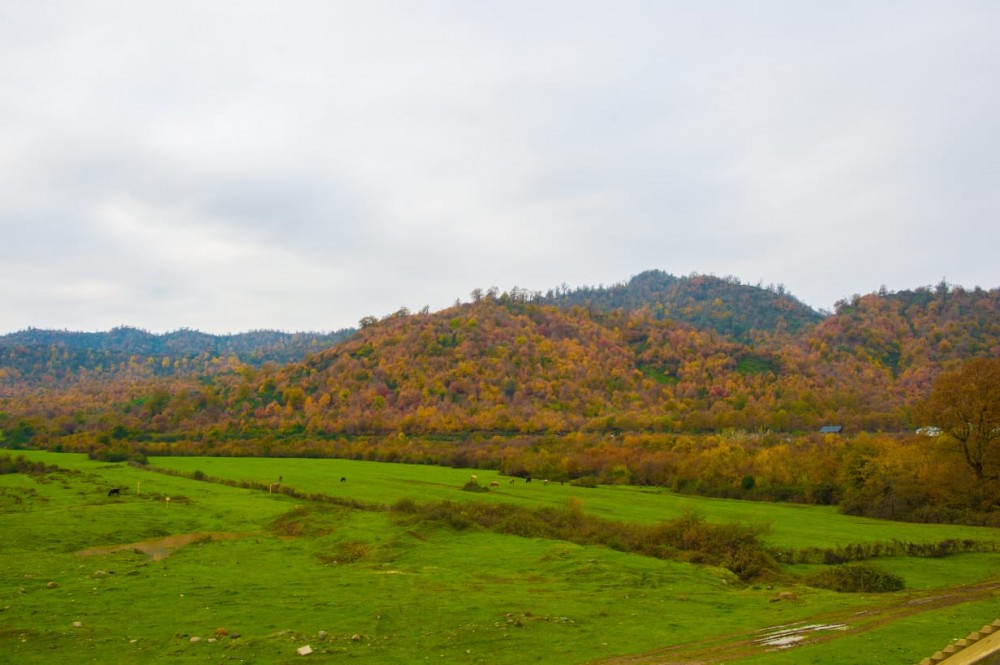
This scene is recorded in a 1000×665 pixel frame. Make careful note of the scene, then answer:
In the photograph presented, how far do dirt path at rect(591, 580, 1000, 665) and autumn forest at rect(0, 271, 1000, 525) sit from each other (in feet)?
101

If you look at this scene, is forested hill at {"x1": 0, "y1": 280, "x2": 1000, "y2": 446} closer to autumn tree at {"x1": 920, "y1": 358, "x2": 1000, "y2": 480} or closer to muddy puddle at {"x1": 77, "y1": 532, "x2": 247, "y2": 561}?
autumn tree at {"x1": 920, "y1": 358, "x2": 1000, "y2": 480}

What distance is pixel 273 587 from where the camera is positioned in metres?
23.0

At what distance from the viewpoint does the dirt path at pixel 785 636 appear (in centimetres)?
1426

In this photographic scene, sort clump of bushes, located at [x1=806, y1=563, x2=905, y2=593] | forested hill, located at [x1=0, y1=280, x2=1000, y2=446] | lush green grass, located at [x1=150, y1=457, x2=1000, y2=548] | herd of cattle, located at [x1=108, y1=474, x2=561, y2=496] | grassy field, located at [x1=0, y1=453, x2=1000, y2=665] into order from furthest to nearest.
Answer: forested hill, located at [x1=0, y1=280, x2=1000, y2=446]
herd of cattle, located at [x1=108, y1=474, x2=561, y2=496]
lush green grass, located at [x1=150, y1=457, x2=1000, y2=548]
clump of bushes, located at [x1=806, y1=563, x2=905, y2=593]
grassy field, located at [x1=0, y1=453, x2=1000, y2=665]

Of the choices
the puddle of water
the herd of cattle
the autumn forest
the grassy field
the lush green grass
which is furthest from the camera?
the autumn forest

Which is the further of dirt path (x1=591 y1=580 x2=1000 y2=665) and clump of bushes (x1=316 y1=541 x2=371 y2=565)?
clump of bushes (x1=316 y1=541 x2=371 y2=565)

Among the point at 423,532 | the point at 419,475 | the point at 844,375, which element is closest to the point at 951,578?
the point at 423,532

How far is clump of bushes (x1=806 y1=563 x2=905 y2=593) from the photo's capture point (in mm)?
25562

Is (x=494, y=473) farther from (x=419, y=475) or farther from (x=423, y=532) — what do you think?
(x=423, y=532)

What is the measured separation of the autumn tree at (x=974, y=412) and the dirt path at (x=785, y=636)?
2733cm

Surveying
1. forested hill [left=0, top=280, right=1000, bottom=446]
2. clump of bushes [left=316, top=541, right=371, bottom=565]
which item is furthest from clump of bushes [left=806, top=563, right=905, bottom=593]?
forested hill [left=0, top=280, right=1000, bottom=446]

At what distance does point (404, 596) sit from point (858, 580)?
18275 millimetres

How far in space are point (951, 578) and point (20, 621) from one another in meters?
34.1

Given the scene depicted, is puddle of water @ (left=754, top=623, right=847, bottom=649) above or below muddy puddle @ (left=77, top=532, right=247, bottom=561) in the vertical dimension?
above
